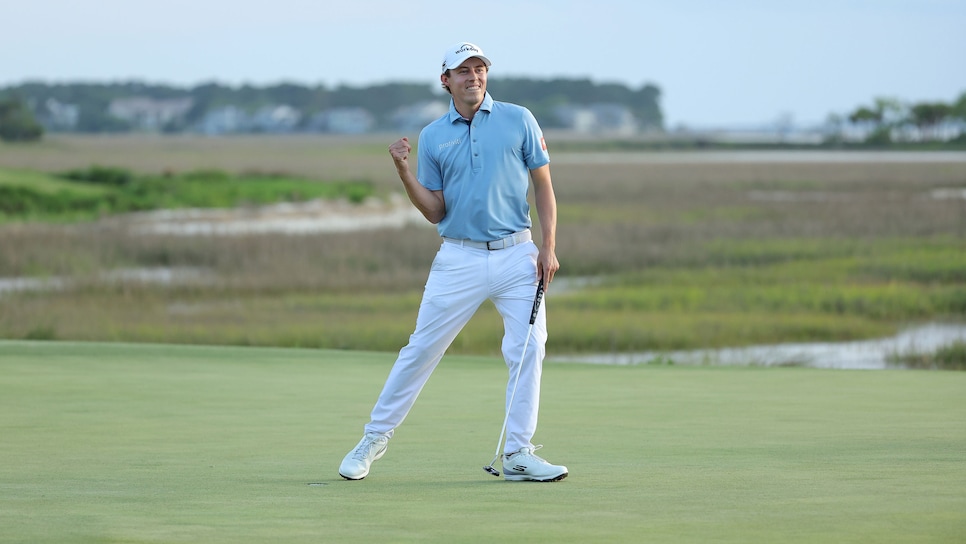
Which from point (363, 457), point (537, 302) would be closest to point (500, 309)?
point (537, 302)

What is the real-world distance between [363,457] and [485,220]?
104 cm

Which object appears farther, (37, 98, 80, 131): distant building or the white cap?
(37, 98, 80, 131): distant building

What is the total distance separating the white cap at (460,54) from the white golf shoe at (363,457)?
1.49 meters

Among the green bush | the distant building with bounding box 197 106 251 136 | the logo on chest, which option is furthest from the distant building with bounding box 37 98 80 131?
the logo on chest

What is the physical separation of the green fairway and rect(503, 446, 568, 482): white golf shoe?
0.08 meters

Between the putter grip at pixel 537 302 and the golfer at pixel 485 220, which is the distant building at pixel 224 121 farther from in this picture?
the putter grip at pixel 537 302

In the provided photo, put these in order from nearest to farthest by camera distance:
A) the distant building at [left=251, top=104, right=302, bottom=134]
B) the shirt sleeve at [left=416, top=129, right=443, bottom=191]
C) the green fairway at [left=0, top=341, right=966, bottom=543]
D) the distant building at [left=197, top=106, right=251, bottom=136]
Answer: the green fairway at [left=0, top=341, right=966, bottom=543] < the shirt sleeve at [left=416, top=129, right=443, bottom=191] < the distant building at [left=197, top=106, right=251, bottom=136] < the distant building at [left=251, top=104, right=302, bottom=134]

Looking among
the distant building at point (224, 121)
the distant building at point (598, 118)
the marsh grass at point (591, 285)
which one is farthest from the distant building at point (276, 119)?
the marsh grass at point (591, 285)

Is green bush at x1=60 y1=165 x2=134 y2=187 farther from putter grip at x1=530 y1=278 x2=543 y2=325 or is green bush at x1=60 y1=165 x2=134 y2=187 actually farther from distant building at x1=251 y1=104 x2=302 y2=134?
distant building at x1=251 y1=104 x2=302 y2=134

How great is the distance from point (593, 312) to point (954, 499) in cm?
1536

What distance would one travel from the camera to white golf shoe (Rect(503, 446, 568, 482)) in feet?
17.6

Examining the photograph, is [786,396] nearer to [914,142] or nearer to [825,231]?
[825,231]

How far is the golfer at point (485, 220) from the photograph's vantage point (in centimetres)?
555

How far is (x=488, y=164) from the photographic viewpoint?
18.3 ft
